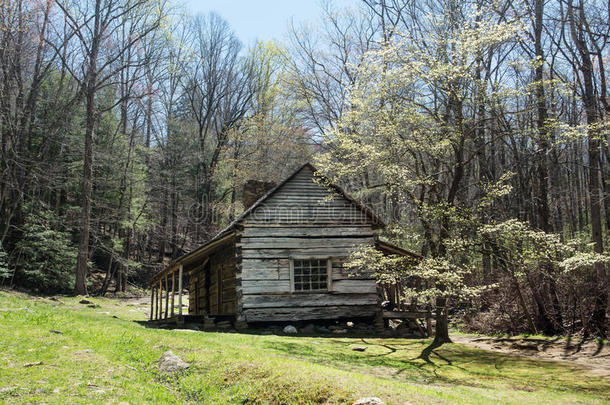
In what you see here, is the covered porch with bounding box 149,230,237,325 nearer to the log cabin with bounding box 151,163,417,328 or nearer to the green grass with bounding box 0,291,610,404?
the log cabin with bounding box 151,163,417,328

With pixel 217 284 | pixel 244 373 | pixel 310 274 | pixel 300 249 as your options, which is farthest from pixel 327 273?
pixel 244 373

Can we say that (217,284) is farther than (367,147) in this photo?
Yes

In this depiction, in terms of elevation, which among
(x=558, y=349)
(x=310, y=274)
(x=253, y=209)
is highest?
(x=253, y=209)

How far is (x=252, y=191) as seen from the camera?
19188 mm

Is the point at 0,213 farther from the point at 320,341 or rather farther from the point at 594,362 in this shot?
the point at 594,362

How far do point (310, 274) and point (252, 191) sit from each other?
4664mm

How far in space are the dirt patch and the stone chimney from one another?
9.29 m

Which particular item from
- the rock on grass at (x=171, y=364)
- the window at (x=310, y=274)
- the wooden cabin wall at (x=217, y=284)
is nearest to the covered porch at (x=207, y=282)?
the wooden cabin wall at (x=217, y=284)

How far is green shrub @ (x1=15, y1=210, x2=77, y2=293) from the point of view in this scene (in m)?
22.8

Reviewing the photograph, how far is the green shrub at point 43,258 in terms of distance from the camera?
74.7 ft

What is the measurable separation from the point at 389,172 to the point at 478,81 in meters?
3.46

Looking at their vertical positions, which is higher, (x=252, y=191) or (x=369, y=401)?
(x=252, y=191)

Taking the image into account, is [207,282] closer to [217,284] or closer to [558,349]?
[217,284]

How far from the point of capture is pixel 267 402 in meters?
6.19
